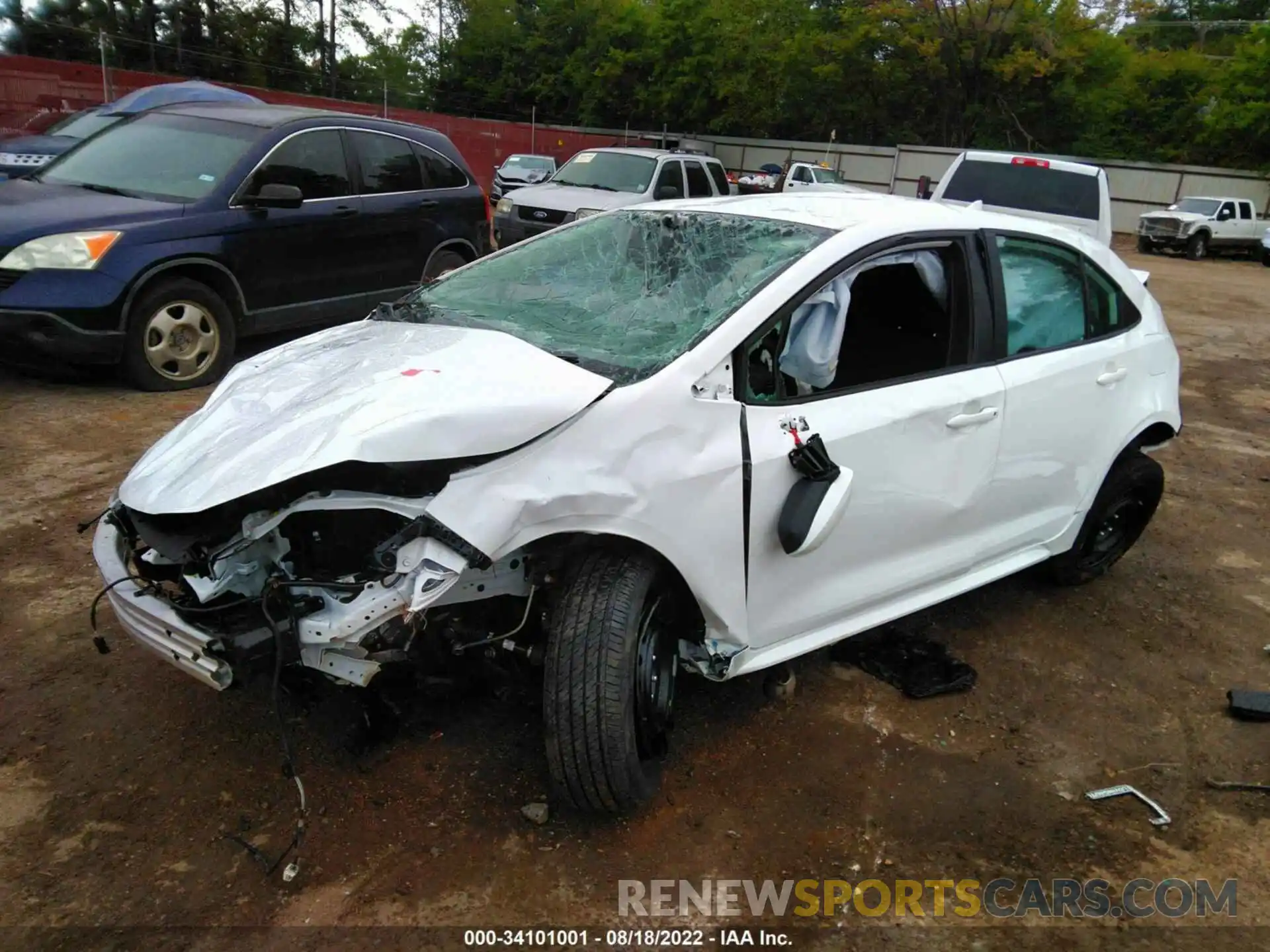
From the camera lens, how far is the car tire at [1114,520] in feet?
13.3

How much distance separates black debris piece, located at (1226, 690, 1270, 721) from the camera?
3405mm

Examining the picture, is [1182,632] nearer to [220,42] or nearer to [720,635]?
[720,635]

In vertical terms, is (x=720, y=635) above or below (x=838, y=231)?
below

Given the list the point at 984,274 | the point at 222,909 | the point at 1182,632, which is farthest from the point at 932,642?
the point at 222,909

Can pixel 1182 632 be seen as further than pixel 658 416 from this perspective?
Yes

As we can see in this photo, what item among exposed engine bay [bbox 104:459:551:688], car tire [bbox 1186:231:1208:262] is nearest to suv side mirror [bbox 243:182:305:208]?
exposed engine bay [bbox 104:459:551:688]

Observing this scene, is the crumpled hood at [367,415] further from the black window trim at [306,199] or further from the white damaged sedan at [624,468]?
the black window trim at [306,199]

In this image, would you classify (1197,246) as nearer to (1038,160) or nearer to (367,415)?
(1038,160)

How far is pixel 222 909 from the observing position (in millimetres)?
2285

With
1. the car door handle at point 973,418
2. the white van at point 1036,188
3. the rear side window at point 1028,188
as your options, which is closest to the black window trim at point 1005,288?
the car door handle at point 973,418

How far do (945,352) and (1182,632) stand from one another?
1821mm

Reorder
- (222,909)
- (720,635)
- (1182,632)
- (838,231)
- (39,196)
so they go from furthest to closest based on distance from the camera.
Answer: (39,196) → (1182,632) → (838,231) → (720,635) → (222,909)

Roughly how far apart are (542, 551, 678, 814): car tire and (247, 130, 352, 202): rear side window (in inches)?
196

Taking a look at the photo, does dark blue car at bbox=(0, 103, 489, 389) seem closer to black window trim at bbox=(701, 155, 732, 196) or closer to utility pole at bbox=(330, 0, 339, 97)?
black window trim at bbox=(701, 155, 732, 196)
